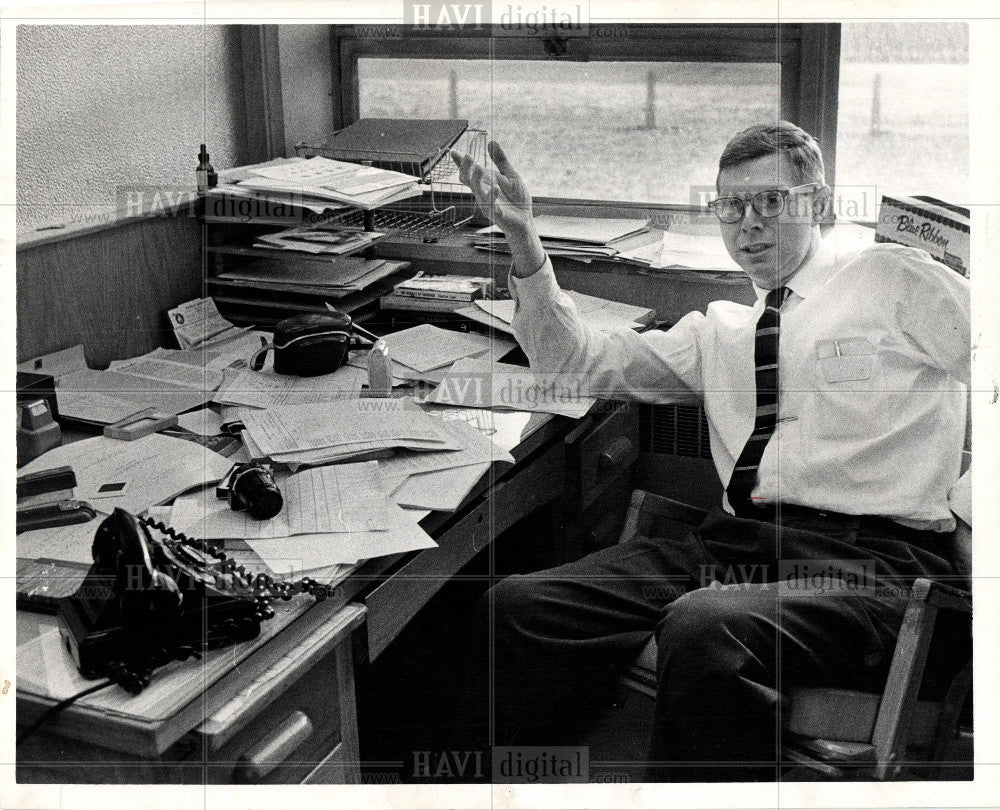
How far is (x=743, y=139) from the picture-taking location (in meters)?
1.76

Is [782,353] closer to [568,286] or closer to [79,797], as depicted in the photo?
[568,286]

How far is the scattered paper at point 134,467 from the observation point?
4.89 ft

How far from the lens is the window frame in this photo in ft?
7.50

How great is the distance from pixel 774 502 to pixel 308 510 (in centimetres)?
Result: 74

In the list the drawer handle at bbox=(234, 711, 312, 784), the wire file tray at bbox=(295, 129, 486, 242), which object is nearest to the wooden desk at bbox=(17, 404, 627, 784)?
the drawer handle at bbox=(234, 711, 312, 784)

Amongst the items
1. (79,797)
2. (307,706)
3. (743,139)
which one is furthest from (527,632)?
(743,139)

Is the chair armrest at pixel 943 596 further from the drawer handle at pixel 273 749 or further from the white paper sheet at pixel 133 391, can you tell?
the white paper sheet at pixel 133 391

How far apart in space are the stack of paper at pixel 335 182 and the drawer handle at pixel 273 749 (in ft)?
3.86

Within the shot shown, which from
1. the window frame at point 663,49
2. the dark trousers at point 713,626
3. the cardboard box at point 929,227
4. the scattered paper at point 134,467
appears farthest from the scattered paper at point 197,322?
the cardboard box at point 929,227

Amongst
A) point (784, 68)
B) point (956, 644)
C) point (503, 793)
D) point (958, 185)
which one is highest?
point (784, 68)

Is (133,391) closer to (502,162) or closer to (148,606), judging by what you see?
(502,162)

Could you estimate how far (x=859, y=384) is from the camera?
1663 mm

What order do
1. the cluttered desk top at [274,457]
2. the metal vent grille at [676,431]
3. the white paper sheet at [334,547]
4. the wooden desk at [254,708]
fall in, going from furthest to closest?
1. the metal vent grille at [676,431]
2. the white paper sheet at [334,547]
3. the cluttered desk top at [274,457]
4. the wooden desk at [254,708]

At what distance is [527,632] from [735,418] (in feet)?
1.66
